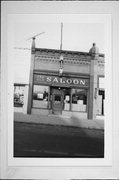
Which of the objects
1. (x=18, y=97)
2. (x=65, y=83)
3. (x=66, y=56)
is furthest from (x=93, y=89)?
(x=18, y=97)

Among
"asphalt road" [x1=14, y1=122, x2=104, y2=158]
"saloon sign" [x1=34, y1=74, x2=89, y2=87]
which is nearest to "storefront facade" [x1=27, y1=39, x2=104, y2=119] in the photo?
"saloon sign" [x1=34, y1=74, x2=89, y2=87]

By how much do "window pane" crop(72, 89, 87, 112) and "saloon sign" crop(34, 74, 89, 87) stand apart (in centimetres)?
7

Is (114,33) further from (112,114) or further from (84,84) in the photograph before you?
(112,114)

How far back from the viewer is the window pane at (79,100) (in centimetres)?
206

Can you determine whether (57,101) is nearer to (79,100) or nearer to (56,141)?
(79,100)

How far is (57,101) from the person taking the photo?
6.76 ft

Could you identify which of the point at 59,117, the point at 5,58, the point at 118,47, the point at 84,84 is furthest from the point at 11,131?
the point at 118,47

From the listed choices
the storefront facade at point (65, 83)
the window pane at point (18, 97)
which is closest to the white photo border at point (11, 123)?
the window pane at point (18, 97)

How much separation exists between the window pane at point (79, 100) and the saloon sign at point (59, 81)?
0.07 metres

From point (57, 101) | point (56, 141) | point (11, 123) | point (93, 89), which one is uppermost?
point (93, 89)

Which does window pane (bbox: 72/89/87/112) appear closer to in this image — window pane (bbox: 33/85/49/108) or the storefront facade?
the storefront facade

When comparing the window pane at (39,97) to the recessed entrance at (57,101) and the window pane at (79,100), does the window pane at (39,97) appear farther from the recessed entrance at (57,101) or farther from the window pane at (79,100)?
the window pane at (79,100)

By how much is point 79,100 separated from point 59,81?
261 millimetres

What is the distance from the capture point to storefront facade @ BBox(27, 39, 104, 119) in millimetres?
2062
